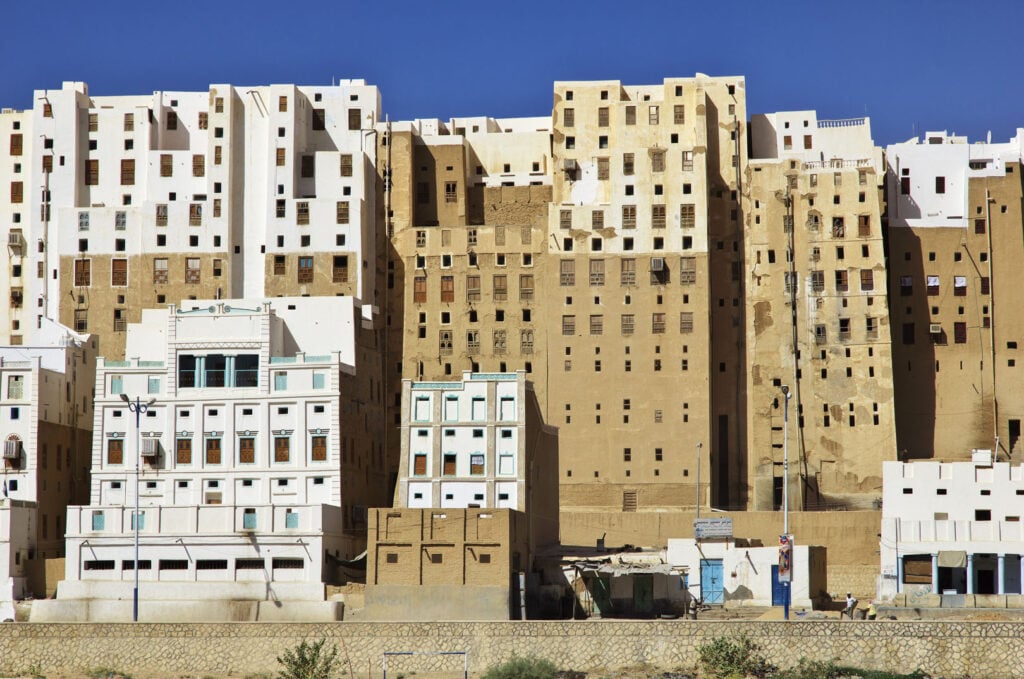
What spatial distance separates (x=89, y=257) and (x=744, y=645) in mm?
47623

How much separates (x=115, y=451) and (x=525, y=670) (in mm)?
28261

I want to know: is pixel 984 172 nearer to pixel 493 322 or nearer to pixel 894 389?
pixel 894 389

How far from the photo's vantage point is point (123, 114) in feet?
348

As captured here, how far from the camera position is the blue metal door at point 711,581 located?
82125mm

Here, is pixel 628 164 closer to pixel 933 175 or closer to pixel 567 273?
pixel 567 273

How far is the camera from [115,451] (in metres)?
89.1

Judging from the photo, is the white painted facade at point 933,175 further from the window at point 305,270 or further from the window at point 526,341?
the window at point 305,270

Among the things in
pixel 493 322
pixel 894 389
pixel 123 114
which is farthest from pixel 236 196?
pixel 894 389

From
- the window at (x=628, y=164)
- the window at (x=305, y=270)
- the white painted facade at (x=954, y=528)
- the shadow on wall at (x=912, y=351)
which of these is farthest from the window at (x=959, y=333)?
the window at (x=305, y=270)

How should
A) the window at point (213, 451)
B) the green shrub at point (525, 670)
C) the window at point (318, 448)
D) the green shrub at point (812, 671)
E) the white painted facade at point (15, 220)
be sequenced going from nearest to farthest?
the green shrub at point (812, 671) < the green shrub at point (525, 670) < the window at point (318, 448) < the window at point (213, 451) < the white painted facade at point (15, 220)

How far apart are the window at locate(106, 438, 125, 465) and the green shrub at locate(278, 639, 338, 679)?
69.7 ft

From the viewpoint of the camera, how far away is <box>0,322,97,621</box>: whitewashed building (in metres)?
84.6

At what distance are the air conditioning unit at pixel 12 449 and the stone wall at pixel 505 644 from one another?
1653 centimetres

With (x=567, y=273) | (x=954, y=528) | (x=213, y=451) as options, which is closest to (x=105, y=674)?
(x=213, y=451)
